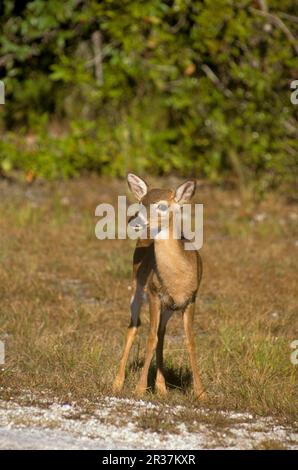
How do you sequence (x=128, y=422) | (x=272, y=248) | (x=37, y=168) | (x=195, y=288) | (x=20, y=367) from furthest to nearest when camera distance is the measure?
1. (x=37, y=168)
2. (x=272, y=248)
3. (x=20, y=367)
4. (x=195, y=288)
5. (x=128, y=422)

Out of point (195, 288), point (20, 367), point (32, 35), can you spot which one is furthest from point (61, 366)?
point (32, 35)

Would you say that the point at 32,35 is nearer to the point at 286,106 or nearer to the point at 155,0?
the point at 155,0

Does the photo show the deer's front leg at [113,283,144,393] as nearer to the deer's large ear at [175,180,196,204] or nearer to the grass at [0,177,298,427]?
the grass at [0,177,298,427]

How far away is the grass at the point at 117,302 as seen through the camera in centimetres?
705

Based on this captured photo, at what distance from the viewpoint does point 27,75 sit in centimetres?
1558

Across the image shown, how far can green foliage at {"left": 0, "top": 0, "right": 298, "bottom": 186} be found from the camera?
1391cm

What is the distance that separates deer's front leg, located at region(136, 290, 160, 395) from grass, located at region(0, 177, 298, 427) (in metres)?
0.09

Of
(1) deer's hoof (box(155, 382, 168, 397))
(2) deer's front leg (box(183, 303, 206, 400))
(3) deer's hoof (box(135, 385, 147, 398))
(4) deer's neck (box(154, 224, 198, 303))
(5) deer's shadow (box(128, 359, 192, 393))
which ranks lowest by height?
(5) deer's shadow (box(128, 359, 192, 393))

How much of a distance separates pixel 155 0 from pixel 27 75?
2.48 meters

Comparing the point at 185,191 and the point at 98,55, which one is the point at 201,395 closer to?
the point at 185,191

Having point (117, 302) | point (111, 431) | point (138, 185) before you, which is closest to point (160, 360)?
point (138, 185)

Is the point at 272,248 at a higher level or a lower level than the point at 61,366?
lower

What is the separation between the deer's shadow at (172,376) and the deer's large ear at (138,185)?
125 cm

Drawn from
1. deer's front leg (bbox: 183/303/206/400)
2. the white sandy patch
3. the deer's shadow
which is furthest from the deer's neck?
the white sandy patch
